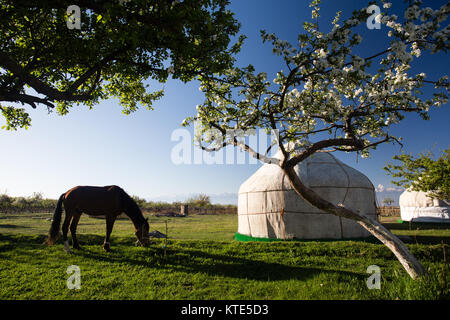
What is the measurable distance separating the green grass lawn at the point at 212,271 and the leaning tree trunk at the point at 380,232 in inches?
8.9

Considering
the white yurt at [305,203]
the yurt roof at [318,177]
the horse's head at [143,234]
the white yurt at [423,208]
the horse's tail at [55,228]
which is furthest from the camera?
the white yurt at [423,208]

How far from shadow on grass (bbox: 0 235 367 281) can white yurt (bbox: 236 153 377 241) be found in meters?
3.92

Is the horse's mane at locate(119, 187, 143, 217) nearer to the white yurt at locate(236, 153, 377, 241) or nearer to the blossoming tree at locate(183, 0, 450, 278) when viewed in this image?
the blossoming tree at locate(183, 0, 450, 278)

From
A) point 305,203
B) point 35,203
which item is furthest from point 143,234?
point 35,203

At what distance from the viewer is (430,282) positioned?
366 cm

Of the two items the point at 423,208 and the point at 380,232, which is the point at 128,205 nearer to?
the point at 380,232

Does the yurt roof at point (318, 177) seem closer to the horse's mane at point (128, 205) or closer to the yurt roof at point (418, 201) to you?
the horse's mane at point (128, 205)

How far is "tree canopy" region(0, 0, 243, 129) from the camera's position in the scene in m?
4.14

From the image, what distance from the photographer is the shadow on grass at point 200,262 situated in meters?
5.25

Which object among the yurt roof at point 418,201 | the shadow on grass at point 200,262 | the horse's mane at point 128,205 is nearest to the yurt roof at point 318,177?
the shadow on grass at point 200,262

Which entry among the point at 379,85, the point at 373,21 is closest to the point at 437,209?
the point at 379,85

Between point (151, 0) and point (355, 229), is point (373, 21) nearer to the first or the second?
point (151, 0)

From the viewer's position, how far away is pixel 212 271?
5445mm

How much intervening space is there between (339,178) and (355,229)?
2365mm
